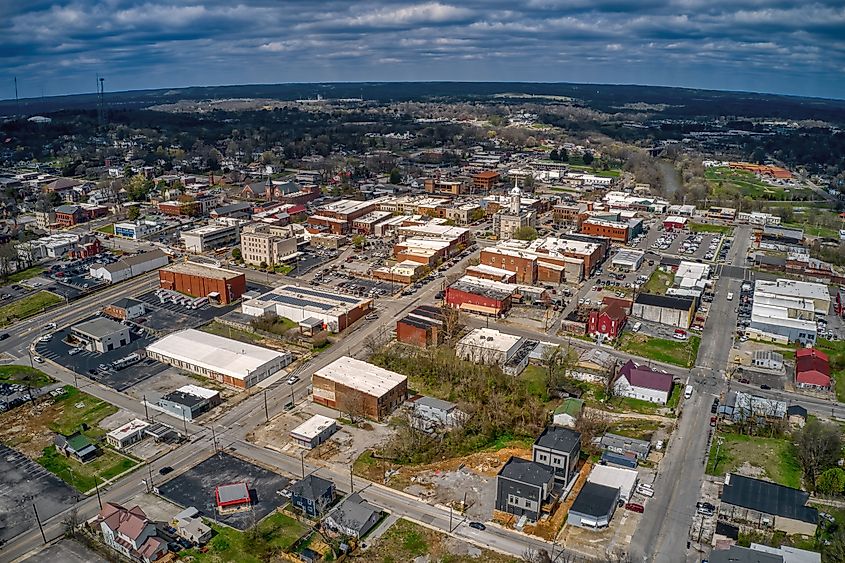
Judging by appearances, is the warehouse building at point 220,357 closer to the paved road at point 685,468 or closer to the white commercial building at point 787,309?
the paved road at point 685,468

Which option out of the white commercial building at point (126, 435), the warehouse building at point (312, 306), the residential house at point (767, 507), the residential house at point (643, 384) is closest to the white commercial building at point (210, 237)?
the warehouse building at point (312, 306)

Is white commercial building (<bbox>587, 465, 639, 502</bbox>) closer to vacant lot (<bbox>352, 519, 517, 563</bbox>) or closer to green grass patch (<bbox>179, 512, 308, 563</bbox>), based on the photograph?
vacant lot (<bbox>352, 519, 517, 563</bbox>)

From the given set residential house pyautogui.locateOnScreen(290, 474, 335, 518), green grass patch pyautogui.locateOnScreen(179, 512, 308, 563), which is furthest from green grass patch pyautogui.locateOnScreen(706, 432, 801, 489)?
green grass patch pyautogui.locateOnScreen(179, 512, 308, 563)

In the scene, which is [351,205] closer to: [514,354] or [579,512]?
[514,354]

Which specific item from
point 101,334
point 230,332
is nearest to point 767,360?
point 230,332

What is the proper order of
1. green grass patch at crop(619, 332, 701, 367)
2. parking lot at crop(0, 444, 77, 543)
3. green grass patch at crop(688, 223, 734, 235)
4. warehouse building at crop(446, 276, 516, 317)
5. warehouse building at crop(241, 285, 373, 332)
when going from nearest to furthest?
parking lot at crop(0, 444, 77, 543), green grass patch at crop(619, 332, 701, 367), warehouse building at crop(241, 285, 373, 332), warehouse building at crop(446, 276, 516, 317), green grass patch at crop(688, 223, 734, 235)
